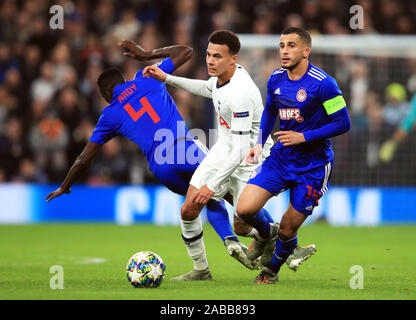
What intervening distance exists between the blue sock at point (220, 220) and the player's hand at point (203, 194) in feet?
2.11

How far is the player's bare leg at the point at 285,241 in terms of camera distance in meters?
7.43

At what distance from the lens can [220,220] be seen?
26.7ft

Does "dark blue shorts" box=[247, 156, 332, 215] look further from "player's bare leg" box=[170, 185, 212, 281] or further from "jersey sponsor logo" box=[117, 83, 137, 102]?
"jersey sponsor logo" box=[117, 83, 137, 102]

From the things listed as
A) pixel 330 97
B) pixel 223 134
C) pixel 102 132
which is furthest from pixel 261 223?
pixel 102 132

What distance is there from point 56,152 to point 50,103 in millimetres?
989

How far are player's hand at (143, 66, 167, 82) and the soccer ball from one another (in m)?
1.82

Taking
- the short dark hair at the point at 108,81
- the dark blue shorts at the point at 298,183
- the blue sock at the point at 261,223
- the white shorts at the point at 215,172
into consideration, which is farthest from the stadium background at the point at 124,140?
the dark blue shorts at the point at 298,183

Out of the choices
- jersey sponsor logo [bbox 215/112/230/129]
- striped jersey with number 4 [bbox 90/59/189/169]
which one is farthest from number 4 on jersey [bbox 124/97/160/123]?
jersey sponsor logo [bbox 215/112/230/129]

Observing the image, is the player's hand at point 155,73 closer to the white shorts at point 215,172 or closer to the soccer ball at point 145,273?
the white shorts at point 215,172

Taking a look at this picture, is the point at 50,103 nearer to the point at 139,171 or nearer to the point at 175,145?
the point at 139,171

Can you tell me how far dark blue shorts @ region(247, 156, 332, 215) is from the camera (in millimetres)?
7395

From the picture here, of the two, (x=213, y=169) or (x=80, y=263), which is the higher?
(x=213, y=169)

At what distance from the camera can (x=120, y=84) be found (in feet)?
28.0

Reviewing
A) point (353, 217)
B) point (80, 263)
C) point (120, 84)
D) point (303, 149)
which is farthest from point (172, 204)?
point (303, 149)
